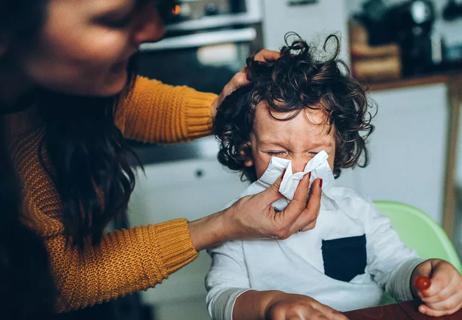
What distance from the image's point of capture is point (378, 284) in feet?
3.29

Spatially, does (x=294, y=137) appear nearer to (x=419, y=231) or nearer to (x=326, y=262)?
(x=326, y=262)

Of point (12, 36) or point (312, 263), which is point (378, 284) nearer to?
point (312, 263)

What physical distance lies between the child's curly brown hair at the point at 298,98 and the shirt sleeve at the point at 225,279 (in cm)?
18

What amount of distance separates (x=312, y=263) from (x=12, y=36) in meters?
0.64

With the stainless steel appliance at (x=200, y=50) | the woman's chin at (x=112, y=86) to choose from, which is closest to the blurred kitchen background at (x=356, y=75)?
the stainless steel appliance at (x=200, y=50)

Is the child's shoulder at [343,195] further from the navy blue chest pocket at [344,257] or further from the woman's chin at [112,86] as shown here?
the woman's chin at [112,86]

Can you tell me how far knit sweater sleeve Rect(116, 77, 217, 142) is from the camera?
3.63ft

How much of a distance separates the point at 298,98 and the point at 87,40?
0.47 metres

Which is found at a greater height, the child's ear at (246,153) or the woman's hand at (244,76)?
the woman's hand at (244,76)

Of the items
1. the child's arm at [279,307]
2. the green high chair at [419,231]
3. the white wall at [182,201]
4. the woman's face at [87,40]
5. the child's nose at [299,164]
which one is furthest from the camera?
the white wall at [182,201]

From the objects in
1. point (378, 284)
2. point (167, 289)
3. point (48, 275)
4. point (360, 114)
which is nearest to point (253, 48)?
point (167, 289)

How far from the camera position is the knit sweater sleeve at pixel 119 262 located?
87 centimetres

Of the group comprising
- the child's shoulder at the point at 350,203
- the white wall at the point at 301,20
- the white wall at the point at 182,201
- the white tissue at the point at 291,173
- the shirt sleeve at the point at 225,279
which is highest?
the white wall at the point at 301,20

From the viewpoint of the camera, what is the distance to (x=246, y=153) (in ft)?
3.46
